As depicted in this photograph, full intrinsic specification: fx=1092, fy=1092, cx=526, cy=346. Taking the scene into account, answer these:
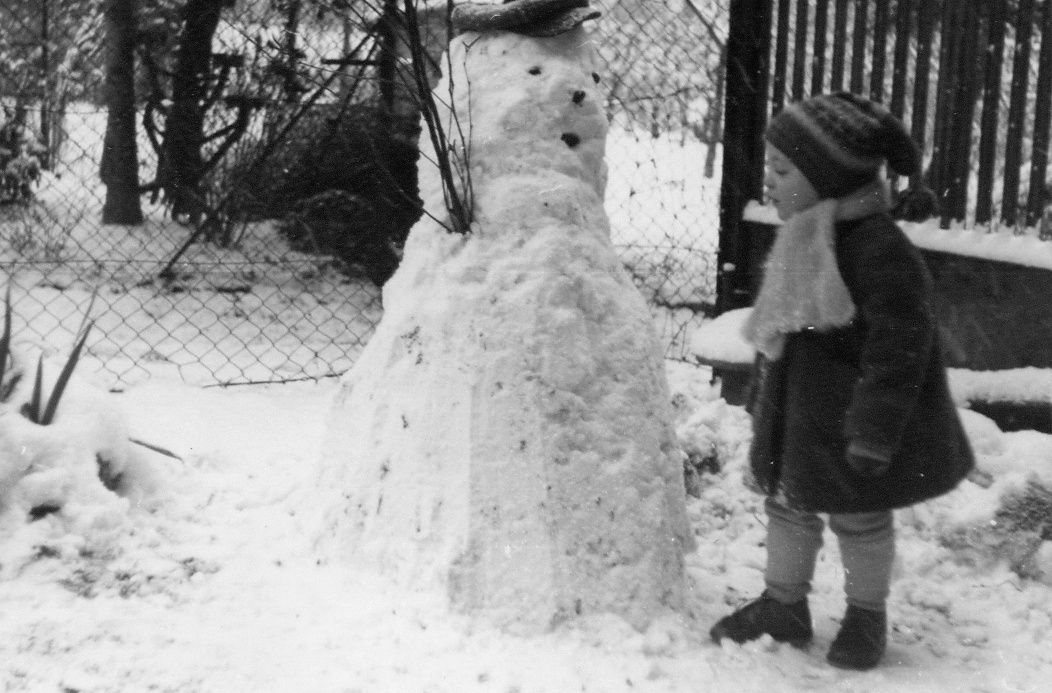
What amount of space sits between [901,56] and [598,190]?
5.18ft

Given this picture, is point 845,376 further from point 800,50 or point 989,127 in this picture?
point 800,50

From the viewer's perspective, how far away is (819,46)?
162 inches

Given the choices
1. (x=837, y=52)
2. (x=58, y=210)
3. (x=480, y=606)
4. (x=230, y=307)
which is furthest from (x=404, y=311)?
(x=58, y=210)

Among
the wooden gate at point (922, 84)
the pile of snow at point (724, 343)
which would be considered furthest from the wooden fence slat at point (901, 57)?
the pile of snow at point (724, 343)

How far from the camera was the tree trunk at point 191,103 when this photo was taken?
5.44m

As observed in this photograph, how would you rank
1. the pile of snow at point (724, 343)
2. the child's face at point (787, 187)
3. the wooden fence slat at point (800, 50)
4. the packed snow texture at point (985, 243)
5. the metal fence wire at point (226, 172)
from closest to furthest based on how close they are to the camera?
the child's face at point (787, 187), the packed snow texture at point (985, 243), the pile of snow at point (724, 343), the wooden fence slat at point (800, 50), the metal fence wire at point (226, 172)

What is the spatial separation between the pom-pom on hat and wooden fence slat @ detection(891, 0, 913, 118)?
53.9 inches

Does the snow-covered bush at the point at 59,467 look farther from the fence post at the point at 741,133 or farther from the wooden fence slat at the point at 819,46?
the wooden fence slat at the point at 819,46

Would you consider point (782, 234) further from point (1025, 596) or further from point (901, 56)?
point (901, 56)

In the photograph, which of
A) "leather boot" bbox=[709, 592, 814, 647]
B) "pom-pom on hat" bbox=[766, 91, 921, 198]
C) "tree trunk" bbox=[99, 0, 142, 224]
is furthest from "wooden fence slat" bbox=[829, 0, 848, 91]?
"tree trunk" bbox=[99, 0, 142, 224]

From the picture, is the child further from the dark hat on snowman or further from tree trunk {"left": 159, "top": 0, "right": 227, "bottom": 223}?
tree trunk {"left": 159, "top": 0, "right": 227, "bottom": 223}

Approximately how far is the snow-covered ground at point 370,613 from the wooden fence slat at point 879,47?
51.0 inches

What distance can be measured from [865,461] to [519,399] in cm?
80

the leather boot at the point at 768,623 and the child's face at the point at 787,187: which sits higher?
the child's face at the point at 787,187
